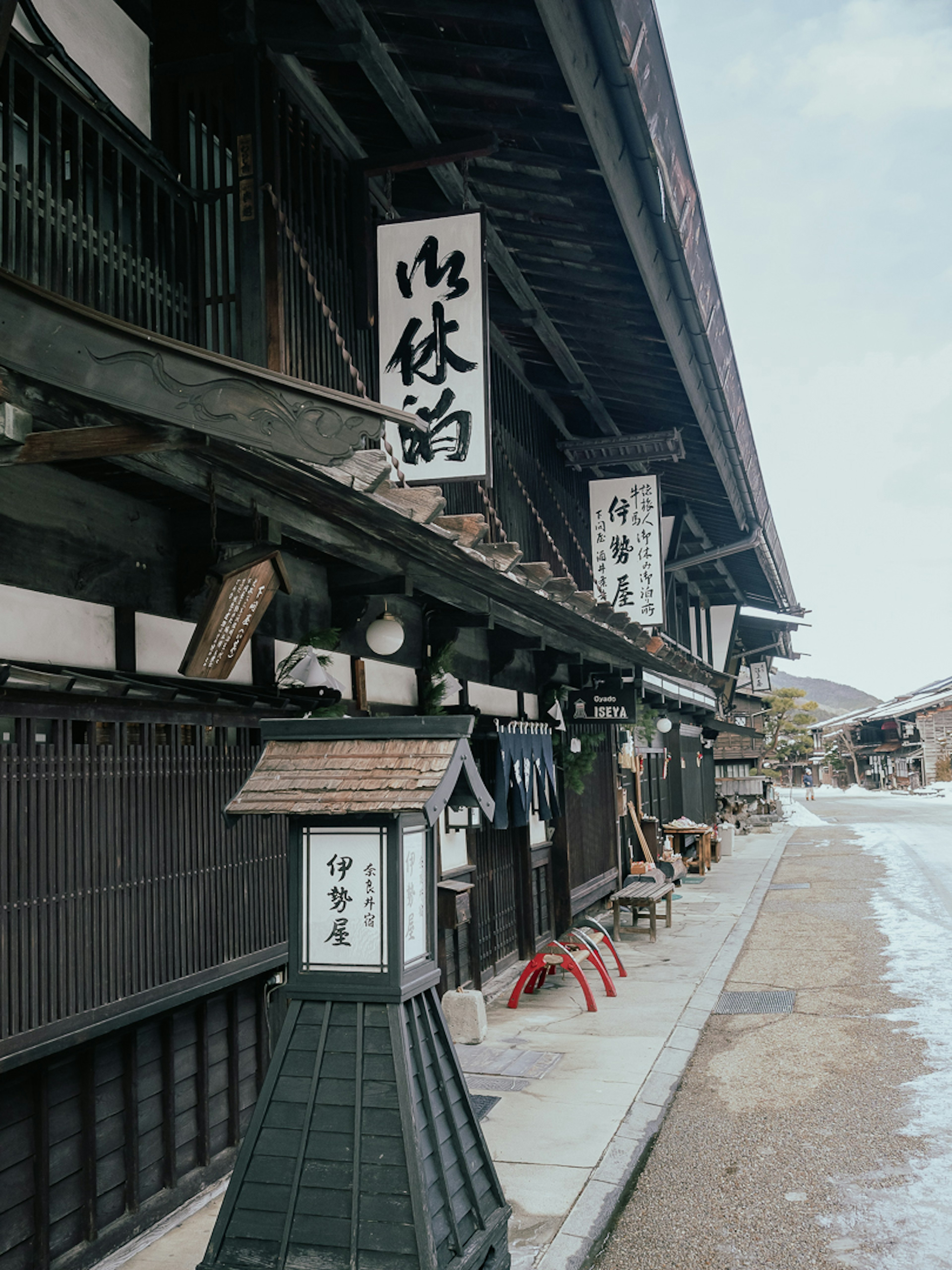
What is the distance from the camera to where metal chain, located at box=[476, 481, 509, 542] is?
970 cm

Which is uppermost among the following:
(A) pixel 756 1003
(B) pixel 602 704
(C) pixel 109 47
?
(C) pixel 109 47

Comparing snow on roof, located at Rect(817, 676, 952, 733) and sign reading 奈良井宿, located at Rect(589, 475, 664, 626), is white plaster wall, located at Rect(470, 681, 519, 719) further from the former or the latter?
snow on roof, located at Rect(817, 676, 952, 733)

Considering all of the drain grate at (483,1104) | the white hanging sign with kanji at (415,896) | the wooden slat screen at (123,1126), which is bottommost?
the drain grate at (483,1104)

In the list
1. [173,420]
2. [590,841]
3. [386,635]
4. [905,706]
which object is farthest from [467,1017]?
[905,706]

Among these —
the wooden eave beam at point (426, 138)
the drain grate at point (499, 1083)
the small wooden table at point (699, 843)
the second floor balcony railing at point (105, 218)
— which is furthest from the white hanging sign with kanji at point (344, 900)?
the small wooden table at point (699, 843)

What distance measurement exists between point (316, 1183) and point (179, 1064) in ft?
6.61

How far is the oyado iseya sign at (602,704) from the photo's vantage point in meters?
13.5

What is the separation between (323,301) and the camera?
7.12 m

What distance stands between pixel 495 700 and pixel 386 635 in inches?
173

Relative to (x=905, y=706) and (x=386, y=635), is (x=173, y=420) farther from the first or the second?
(x=905, y=706)

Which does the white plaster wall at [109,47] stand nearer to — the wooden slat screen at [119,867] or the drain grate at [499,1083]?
the wooden slat screen at [119,867]

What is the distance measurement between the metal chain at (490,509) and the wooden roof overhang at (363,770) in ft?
17.3

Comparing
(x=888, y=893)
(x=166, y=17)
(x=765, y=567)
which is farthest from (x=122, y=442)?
(x=765, y=567)

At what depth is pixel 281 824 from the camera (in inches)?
255
